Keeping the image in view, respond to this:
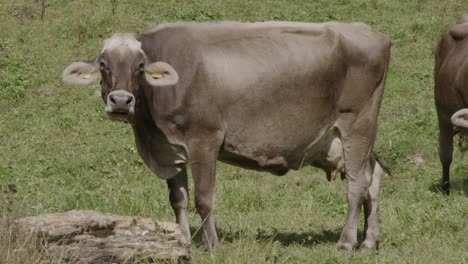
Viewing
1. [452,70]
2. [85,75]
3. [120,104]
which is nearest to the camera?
[120,104]

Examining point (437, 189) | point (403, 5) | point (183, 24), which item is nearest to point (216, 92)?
point (183, 24)

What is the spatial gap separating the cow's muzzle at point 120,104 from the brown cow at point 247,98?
1 centimetres

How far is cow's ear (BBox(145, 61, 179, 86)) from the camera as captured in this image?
9.16 metres

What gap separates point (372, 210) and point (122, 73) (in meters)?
3.19

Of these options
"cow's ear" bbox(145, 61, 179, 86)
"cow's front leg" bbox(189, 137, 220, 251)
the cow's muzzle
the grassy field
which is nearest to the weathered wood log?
the grassy field

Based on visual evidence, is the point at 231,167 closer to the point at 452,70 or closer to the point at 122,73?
the point at 452,70

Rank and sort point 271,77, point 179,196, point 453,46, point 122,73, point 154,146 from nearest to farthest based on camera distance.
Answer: point 122,73 → point 154,146 → point 271,77 → point 179,196 → point 453,46

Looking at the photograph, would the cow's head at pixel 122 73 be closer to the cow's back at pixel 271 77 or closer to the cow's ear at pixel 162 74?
the cow's ear at pixel 162 74

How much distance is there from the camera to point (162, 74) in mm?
9195

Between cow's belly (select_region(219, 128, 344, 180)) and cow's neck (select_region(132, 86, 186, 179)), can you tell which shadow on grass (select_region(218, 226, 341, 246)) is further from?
cow's neck (select_region(132, 86, 186, 179))

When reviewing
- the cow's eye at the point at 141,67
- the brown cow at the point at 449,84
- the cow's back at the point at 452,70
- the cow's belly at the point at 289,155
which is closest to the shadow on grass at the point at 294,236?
the cow's belly at the point at 289,155

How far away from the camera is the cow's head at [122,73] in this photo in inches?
350

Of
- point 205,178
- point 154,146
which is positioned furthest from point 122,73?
point 205,178

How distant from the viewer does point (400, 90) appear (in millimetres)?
17141
